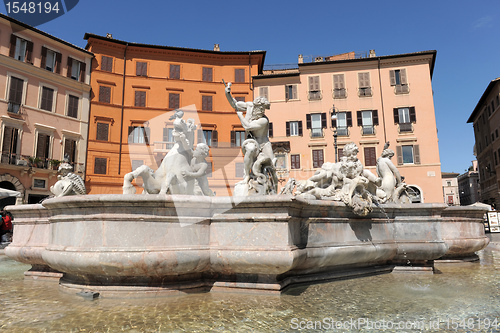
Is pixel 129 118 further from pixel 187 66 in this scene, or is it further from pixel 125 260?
pixel 125 260

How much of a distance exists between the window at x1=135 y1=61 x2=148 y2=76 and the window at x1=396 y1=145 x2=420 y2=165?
2306 centimetres

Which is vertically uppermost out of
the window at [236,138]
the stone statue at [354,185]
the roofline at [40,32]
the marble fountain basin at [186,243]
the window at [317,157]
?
the roofline at [40,32]

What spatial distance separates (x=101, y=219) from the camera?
4.08 m

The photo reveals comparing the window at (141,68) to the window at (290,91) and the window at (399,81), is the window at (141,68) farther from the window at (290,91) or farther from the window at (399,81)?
the window at (399,81)

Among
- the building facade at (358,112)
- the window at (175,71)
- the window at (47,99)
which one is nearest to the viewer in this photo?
the window at (47,99)

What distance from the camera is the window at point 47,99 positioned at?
1078 inches

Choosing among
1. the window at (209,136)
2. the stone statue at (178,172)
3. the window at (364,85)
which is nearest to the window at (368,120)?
the window at (364,85)

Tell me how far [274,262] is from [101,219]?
199 centimetres

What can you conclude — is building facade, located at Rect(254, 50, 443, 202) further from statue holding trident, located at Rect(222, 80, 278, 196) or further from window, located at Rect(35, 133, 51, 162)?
statue holding trident, located at Rect(222, 80, 278, 196)

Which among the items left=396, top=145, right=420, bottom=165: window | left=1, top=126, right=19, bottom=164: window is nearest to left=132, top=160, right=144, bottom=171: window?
left=1, top=126, right=19, bottom=164: window

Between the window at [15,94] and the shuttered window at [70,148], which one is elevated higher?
the window at [15,94]

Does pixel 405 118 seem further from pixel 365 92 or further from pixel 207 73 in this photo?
pixel 207 73

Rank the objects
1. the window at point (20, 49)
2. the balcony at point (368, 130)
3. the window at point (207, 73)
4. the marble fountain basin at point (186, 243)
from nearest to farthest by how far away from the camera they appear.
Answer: the marble fountain basin at point (186, 243), the window at point (20, 49), the balcony at point (368, 130), the window at point (207, 73)

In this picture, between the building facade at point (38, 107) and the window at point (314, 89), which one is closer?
the building facade at point (38, 107)
